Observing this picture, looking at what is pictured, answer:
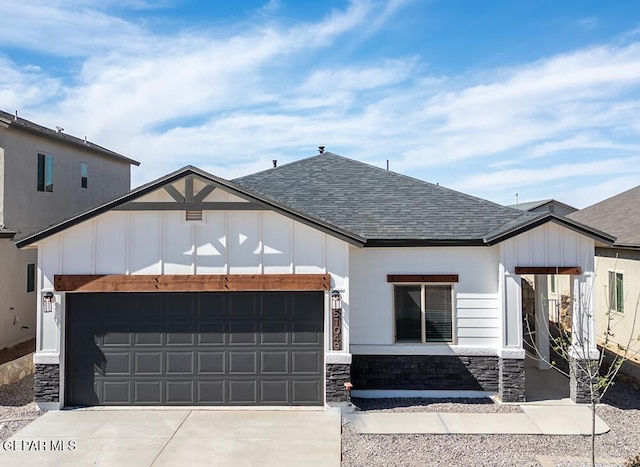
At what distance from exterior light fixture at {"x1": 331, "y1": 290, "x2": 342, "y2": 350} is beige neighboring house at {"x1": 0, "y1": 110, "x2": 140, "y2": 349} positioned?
327 inches

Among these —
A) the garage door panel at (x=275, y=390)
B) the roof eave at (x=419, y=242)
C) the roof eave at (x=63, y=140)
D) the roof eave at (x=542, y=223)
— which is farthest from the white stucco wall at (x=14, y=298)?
the roof eave at (x=542, y=223)

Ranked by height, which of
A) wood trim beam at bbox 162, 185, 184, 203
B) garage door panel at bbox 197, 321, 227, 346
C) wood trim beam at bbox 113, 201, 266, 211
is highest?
wood trim beam at bbox 162, 185, 184, 203

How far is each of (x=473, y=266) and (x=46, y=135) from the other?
13402mm

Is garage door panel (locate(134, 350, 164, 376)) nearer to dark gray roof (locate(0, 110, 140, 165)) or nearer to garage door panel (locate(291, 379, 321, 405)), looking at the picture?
garage door panel (locate(291, 379, 321, 405))

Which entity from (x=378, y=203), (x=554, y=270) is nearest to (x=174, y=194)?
(x=378, y=203)

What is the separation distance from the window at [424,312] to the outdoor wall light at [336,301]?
5.42 feet

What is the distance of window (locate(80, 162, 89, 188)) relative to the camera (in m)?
18.6

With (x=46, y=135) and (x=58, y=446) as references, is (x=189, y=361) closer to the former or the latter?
(x=58, y=446)

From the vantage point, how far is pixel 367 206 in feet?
39.7

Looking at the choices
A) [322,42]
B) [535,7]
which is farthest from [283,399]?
[535,7]

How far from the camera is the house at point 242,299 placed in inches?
384

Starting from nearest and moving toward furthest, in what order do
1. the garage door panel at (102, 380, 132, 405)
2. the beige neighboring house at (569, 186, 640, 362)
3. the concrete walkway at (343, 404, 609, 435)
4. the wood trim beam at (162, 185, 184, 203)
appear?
1. the concrete walkway at (343, 404, 609, 435)
2. the wood trim beam at (162, 185, 184, 203)
3. the garage door panel at (102, 380, 132, 405)
4. the beige neighboring house at (569, 186, 640, 362)

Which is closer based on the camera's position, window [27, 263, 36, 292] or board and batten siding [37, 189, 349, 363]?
board and batten siding [37, 189, 349, 363]

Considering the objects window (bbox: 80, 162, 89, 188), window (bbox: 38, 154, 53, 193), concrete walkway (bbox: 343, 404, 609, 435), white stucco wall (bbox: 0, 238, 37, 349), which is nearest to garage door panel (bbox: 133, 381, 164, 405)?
concrete walkway (bbox: 343, 404, 609, 435)
